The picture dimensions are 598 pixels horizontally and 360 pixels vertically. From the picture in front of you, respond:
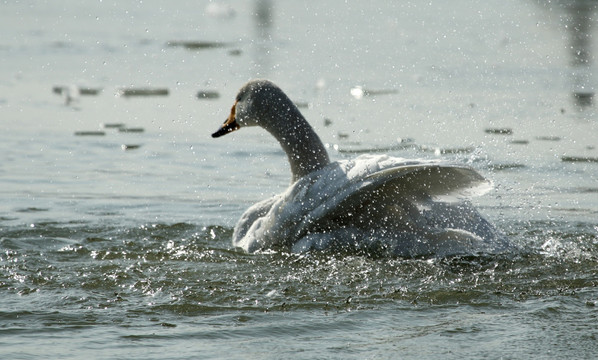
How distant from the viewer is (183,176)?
28.4 feet

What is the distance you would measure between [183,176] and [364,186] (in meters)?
3.34

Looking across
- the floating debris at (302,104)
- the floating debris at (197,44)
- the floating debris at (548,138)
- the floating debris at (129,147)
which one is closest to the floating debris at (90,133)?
the floating debris at (129,147)

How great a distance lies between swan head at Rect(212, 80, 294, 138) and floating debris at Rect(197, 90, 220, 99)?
3.78 m

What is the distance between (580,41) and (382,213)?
964cm

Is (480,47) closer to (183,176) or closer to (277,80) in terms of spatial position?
(277,80)

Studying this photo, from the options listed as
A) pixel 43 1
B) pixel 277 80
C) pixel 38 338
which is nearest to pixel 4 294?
pixel 38 338

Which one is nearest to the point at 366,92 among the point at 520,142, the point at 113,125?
the point at 520,142

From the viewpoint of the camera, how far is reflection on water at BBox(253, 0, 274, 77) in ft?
41.9

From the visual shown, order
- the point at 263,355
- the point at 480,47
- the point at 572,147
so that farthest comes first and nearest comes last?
the point at 480,47
the point at 572,147
the point at 263,355

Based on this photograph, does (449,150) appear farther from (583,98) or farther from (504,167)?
(583,98)

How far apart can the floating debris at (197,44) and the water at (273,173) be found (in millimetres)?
89

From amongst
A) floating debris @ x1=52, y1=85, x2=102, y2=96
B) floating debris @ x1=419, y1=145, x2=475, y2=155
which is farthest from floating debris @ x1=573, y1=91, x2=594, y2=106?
floating debris @ x1=52, y1=85, x2=102, y2=96

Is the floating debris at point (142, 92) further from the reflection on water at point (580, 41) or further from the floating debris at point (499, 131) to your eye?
the reflection on water at point (580, 41)

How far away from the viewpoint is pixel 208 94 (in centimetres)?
1133
